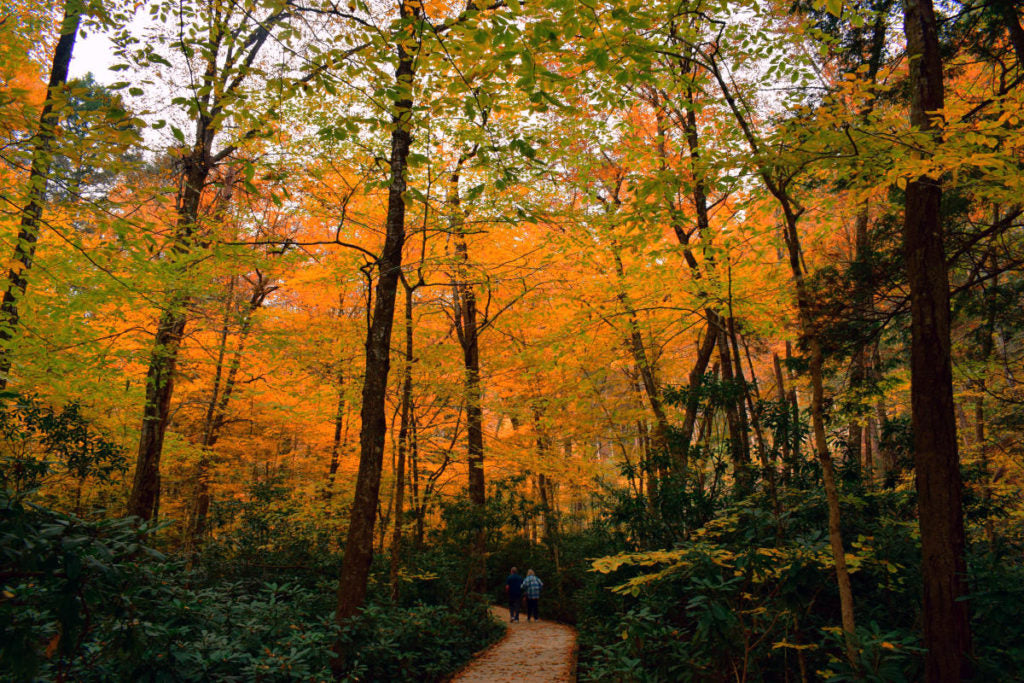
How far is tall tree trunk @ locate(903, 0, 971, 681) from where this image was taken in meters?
3.61

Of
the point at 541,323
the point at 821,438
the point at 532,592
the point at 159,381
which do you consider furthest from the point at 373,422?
the point at 532,592

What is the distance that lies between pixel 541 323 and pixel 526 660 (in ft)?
23.8

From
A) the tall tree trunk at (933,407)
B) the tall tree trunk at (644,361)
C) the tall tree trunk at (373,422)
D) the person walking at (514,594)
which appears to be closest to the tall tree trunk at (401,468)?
the tall tree trunk at (373,422)

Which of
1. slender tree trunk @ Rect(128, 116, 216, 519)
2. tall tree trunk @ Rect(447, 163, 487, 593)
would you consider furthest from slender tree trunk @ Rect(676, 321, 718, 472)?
slender tree trunk @ Rect(128, 116, 216, 519)

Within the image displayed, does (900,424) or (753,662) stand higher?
(900,424)

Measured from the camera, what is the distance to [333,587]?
8242 mm

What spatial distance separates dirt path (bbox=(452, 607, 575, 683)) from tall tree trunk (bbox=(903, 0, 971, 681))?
464 cm

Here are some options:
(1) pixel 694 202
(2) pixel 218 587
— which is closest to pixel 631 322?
(1) pixel 694 202

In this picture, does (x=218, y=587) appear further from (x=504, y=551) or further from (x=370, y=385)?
(x=504, y=551)

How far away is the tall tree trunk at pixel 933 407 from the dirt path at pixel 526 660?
4637mm

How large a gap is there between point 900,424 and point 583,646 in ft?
19.1

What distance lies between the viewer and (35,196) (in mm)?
4223

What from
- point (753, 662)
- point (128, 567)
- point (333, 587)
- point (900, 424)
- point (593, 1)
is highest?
point (593, 1)

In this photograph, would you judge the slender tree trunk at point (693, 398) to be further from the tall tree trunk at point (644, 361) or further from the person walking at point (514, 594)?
the person walking at point (514, 594)
